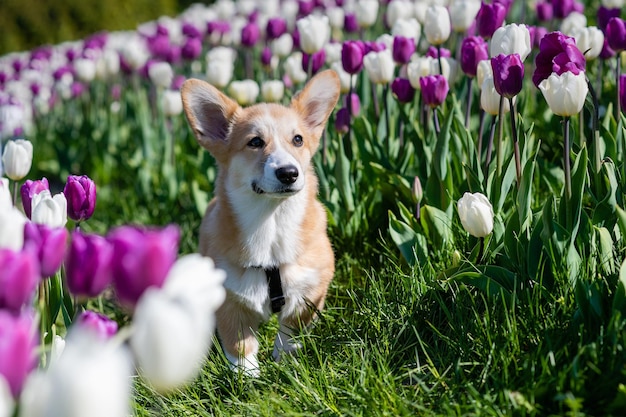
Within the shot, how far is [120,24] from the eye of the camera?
12.7 metres

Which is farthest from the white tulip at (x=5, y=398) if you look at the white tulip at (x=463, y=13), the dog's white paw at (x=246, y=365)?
the white tulip at (x=463, y=13)

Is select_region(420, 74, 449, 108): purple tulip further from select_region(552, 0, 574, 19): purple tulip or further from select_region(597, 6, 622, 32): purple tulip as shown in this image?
select_region(552, 0, 574, 19): purple tulip

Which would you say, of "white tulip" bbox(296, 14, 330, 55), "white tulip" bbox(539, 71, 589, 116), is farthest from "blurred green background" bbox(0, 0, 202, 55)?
"white tulip" bbox(539, 71, 589, 116)

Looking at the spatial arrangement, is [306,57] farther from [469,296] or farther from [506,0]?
[469,296]

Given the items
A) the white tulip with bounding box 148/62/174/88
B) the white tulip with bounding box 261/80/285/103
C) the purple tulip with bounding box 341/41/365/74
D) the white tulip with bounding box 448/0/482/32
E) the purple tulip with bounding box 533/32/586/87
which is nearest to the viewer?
the purple tulip with bounding box 533/32/586/87

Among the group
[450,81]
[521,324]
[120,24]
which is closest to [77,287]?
[521,324]

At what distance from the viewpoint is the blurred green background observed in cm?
1222

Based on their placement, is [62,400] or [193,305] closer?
[62,400]

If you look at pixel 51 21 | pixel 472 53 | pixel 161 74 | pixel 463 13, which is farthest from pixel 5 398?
pixel 51 21

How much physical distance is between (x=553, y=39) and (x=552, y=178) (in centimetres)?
138

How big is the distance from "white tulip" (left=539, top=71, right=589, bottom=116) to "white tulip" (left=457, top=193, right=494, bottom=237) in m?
0.38

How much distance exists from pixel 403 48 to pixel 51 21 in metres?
10.2

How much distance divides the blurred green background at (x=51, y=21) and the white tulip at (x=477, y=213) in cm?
1102

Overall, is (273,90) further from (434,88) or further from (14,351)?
(14,351)
